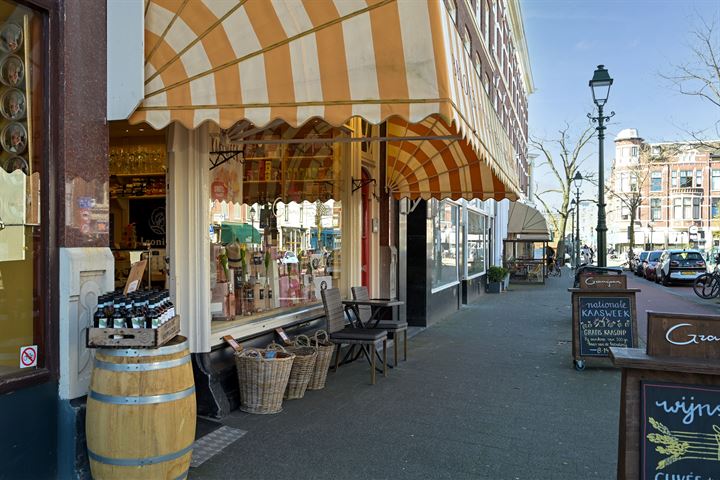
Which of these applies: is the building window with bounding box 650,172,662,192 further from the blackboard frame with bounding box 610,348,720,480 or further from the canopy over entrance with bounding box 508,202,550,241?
the blackboard frame with bounding box 610,348,720,480

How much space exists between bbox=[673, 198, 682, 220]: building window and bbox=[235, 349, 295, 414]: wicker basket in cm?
7704

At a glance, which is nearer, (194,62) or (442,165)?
(194,62)

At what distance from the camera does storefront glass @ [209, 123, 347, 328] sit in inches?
244

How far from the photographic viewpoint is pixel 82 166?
12.7ft

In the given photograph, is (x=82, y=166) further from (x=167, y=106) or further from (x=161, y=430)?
(x=161, y=430)

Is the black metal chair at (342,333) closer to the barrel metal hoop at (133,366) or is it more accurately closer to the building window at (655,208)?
the barrel metal hoop at (133,366)

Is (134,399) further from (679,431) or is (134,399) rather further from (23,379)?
(679,431)

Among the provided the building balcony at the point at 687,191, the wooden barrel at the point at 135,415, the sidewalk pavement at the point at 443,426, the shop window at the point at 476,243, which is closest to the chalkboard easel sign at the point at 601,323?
the sidewalk pavement at the point at 443,426

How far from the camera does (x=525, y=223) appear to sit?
102 ft

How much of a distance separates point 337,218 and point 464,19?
342 inches

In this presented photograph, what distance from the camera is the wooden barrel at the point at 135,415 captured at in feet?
11.1

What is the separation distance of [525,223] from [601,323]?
23.9 metres

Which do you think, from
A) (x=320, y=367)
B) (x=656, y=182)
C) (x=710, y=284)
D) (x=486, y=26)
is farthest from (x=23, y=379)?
(x=656, y=182)

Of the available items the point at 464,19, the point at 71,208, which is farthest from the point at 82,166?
the point at 464,19
